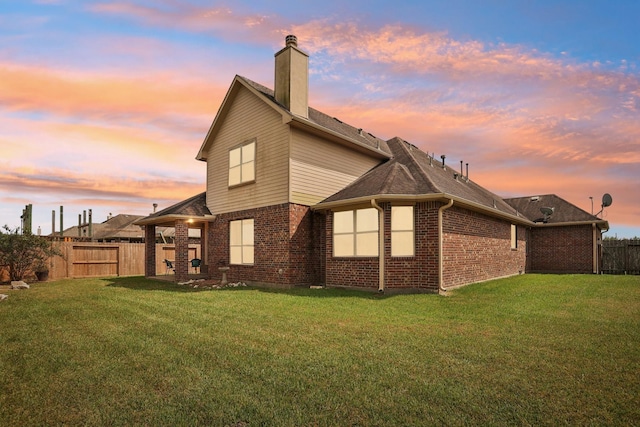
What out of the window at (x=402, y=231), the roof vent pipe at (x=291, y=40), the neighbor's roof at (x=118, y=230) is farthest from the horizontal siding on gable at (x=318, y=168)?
the neighbor's roof at (x=118, y=230)

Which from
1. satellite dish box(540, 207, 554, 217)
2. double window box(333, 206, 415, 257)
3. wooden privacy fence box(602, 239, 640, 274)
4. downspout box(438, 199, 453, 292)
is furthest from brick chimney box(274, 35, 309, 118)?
wooden privacy fence box(602, 239, 640, 274)

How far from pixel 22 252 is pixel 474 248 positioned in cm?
1899

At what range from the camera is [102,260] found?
2036 centimetres

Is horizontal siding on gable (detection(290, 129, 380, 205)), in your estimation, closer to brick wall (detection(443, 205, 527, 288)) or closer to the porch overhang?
brick wall (detection(443, 205, 527, 288))

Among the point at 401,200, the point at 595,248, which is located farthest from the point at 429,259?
the point at 595,248

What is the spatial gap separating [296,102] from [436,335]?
34.8ft

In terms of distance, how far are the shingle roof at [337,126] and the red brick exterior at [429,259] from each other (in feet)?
13.5

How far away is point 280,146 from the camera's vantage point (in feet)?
46.3

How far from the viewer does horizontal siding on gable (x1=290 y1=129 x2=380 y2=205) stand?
1393 cm

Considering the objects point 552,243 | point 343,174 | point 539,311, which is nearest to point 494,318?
point 539,311

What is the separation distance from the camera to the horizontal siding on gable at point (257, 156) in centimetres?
1413

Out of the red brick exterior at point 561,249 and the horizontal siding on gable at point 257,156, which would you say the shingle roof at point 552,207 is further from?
Answer: the horizontal siding on gable at point 257,156

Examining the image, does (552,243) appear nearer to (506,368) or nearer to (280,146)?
(280,146)

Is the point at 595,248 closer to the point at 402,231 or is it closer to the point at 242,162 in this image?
the point at 402,231
